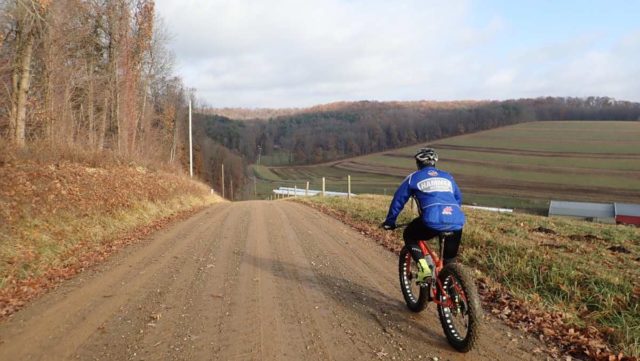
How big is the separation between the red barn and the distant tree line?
209 feet

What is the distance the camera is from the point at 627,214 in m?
43.4

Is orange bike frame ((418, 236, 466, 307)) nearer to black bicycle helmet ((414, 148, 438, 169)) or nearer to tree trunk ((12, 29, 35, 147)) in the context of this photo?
black bicycle helmet ((414, 148, 438, 169))

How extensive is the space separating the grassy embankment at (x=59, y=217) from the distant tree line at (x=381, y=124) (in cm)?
6575

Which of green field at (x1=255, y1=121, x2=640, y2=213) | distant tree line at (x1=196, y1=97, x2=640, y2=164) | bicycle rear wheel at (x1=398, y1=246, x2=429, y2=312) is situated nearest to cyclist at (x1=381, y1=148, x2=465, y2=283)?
bicycle rear wheel at (x1=398, y1=246, x2=429, y2=312)

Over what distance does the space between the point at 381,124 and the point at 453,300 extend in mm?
134325

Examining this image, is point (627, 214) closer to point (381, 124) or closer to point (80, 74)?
point (80, 74)

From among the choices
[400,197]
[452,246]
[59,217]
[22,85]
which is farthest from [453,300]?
[22,85]

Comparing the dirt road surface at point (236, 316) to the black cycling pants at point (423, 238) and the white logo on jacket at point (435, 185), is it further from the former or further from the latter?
the white logo on jacket at point (435, 185)

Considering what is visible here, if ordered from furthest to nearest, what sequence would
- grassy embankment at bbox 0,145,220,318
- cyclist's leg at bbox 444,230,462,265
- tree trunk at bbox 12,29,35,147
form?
tree trunk at bbox 12,29,35,147, grassy embankment at bbox 0,145,220,318, cyclist's leg at bbox 444,230,462,265

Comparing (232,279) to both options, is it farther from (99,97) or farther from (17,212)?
(99,97)

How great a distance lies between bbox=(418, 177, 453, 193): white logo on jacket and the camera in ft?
15.7

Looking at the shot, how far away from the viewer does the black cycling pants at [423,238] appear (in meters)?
4.89

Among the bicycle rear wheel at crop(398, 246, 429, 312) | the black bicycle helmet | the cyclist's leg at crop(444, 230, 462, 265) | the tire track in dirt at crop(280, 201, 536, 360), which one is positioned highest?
the black bicycle helmet

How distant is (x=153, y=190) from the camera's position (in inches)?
722
